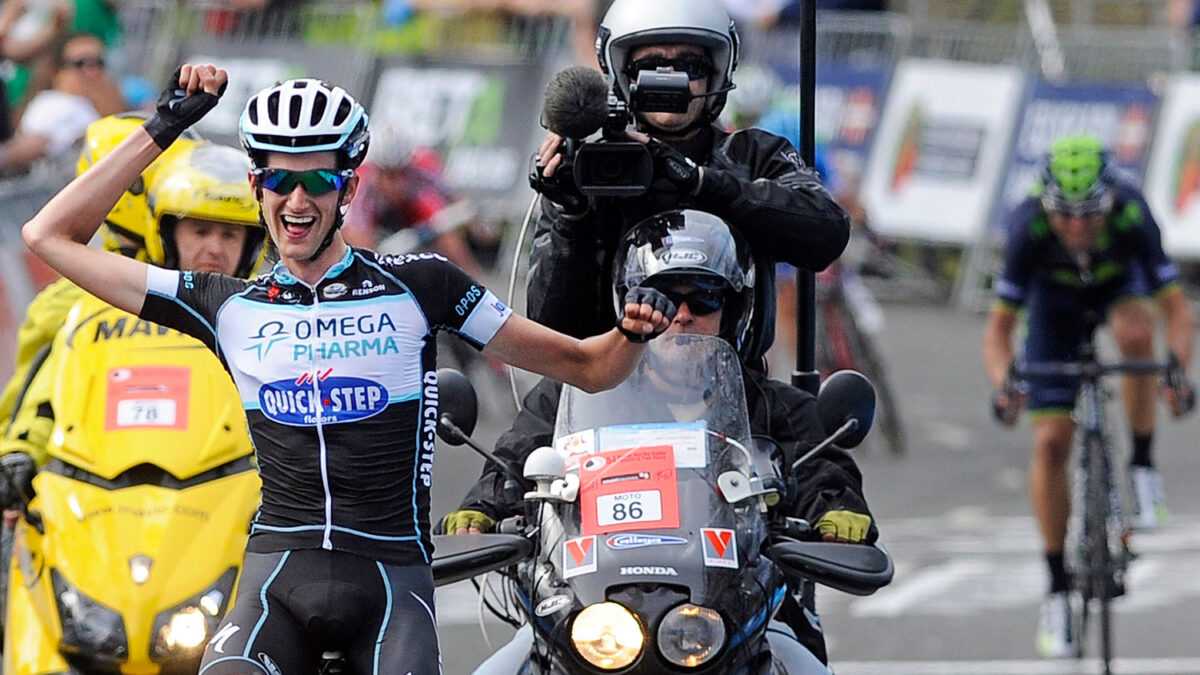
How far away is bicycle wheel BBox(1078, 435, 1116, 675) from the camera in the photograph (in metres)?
10.3

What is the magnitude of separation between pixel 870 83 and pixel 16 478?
50.9 ft

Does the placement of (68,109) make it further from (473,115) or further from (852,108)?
(852,108)

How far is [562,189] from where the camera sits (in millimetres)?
6535

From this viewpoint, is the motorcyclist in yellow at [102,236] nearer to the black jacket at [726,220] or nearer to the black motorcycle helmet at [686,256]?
the black jacket at [726,220]

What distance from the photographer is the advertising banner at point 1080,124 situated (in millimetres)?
20797

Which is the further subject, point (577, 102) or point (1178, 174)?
point (1178, 174)

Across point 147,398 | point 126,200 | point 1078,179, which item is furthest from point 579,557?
point 1078,179

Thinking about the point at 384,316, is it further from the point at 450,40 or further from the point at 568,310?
the point at 450,40

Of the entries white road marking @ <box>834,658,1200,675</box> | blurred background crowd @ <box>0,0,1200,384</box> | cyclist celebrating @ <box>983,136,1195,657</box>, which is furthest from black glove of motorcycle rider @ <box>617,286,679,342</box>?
blurred background crowd @ <box>0,0,1200,384</box>

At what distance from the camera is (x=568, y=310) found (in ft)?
22.5

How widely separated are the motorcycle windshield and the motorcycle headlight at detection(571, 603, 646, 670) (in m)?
0.05

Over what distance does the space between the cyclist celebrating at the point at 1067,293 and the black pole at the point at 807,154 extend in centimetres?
346

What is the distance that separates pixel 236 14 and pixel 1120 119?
8.12 m

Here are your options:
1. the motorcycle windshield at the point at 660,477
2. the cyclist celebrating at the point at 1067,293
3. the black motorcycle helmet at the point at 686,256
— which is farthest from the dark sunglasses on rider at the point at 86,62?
the motorcycle windshield at the point at 660,477
